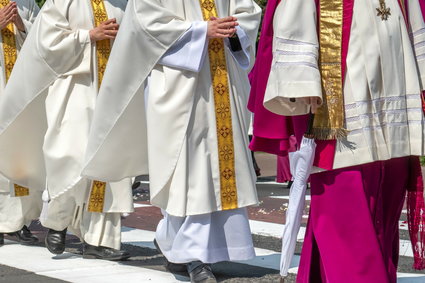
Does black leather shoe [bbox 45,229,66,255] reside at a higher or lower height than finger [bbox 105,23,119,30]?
lower

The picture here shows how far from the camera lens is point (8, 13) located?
27.3 feet

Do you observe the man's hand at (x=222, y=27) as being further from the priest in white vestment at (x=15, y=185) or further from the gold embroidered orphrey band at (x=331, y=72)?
the priest in white vestment at (x=15, y=185)

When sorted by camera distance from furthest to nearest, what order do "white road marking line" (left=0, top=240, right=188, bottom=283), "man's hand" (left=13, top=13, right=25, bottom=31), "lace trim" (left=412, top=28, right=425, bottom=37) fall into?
"man's hand" (left=13, top=13, right=25, bottom=31) < "white road marking line" (left=0, top=240, right=188, bottom=283) < "lace trim" (left=412, top=28, right=425, bottom=37)

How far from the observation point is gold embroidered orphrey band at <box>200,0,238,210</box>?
21.3 ft

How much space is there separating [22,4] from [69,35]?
4.29 feet

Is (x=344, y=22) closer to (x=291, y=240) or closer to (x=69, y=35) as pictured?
(x=291, y=240)

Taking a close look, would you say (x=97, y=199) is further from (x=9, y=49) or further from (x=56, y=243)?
(x=9, y=49)

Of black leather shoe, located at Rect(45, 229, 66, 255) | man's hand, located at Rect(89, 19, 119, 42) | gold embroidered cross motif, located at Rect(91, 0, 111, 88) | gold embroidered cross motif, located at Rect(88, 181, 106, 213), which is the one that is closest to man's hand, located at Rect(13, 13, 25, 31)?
gold embroidered cross motif, located at Rect(91, 0, 111, 88)

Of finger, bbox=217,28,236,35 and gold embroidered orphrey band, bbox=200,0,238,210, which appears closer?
finger, bbox=217,28,236,35

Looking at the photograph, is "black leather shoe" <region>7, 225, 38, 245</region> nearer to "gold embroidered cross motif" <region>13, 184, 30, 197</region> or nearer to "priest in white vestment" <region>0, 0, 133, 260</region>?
"gold embroidered cross motif" <region>13, 184, 30, 197</region>

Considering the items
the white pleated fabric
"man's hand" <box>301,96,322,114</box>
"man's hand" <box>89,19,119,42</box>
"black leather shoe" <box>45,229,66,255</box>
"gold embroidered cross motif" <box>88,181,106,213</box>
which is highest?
"man's hand" <box>89,19,119,42</box>

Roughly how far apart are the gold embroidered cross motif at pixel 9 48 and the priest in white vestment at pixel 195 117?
212cm

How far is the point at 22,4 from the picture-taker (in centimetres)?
877

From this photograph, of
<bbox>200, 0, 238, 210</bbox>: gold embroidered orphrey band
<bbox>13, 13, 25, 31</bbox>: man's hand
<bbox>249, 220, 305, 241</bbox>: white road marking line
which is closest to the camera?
<bbox>200, 0, 238, 210</bbox>: gold embroidered orphrey band
